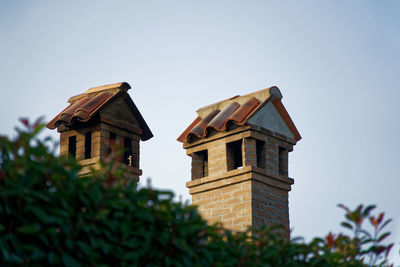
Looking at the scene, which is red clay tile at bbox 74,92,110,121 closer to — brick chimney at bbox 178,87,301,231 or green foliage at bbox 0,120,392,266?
brick chimney at bbox 178,87,301,231

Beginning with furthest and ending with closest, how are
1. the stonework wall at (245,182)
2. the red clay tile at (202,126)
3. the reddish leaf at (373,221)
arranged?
the red clay tile at (202,126)
the stonework wall at (245,182)
the reddish leaf at (373,221)

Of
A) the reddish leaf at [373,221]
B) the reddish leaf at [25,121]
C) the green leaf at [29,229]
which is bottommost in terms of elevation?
the green leaf at [29,229]

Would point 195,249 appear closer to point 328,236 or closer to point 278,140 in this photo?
point 328,236

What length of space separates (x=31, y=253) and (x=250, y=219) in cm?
697

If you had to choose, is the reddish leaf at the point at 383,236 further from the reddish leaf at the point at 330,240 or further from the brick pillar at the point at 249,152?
the brick pillar at the point at 249,152

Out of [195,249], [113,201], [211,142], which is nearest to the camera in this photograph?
[113,201]

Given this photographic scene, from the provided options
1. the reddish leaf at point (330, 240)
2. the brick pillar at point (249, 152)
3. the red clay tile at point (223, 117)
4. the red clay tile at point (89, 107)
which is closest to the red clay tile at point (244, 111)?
the red clay tile at point (223, 117)

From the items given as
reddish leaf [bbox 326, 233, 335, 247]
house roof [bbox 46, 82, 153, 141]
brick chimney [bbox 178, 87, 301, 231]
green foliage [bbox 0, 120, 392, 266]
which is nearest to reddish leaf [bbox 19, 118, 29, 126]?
green foliage [bbox 0, 120, 392, 266]

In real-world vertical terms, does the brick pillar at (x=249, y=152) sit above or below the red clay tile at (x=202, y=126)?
below

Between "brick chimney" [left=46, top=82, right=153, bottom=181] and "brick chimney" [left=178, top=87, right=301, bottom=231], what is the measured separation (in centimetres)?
122

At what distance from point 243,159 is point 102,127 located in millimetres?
2599

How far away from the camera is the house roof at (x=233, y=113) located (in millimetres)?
11148

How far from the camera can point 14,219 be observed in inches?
146

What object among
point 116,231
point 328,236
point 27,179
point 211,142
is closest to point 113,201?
point 116,231
